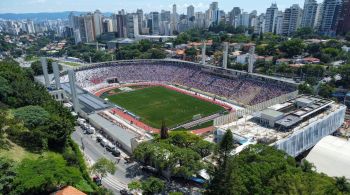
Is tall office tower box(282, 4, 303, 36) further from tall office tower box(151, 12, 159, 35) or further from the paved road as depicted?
the paved road

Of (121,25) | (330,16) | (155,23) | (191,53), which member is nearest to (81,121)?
(191,53)

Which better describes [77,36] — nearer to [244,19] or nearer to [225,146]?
[244,19]

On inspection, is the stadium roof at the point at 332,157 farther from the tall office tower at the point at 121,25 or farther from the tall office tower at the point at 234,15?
the tall office tower at the point at 234,15

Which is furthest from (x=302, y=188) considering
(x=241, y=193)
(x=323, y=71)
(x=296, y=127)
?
(x=323, y=71)

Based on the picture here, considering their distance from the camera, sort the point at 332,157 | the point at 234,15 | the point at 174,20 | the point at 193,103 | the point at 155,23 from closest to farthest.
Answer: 1. the point at 332,157
2. the point at 193,103
3. the point at 174,20
4. the point at 155,23
5. the point at 234,15

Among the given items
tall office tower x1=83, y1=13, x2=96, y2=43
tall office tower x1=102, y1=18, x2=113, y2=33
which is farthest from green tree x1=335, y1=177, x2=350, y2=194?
tall office tower x1=102, y1=18, x2=113, y2=33

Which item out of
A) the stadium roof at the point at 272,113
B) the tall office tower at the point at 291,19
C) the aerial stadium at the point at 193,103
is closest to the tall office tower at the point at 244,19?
the tall office tower at the point at 291,19
